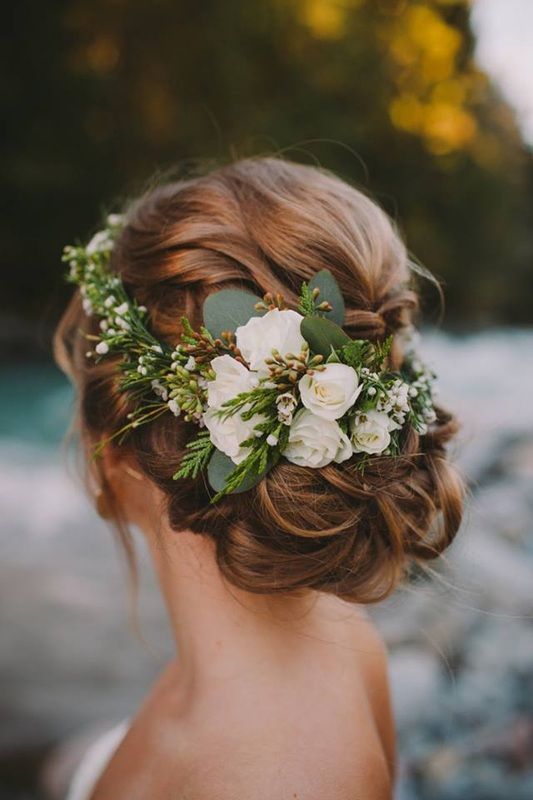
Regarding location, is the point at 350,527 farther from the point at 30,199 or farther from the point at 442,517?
the point at 30,199

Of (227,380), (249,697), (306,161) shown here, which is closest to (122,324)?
(227,380)

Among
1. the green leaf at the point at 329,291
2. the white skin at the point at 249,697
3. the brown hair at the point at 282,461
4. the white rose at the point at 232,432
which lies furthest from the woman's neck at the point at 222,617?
the green leaf at the point at 329,291

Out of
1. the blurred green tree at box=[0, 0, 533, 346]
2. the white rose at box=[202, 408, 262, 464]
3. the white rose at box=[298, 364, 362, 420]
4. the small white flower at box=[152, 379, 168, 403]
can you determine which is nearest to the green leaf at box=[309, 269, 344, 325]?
the white rose at box=[298, 364, 362, 420]

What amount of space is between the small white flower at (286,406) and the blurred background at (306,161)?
55 cm

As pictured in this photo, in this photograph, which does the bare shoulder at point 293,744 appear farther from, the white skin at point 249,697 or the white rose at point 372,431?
the white rose at point 372,431

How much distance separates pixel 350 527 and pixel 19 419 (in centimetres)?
993

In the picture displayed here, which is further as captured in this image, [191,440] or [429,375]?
[429,375]

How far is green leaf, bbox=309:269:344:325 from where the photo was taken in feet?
4.48

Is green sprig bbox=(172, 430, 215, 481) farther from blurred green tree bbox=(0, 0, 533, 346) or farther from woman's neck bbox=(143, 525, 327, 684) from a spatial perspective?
blurred green tree bbox=(0, 0, 533, 346)

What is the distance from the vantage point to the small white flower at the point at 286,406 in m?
1.32

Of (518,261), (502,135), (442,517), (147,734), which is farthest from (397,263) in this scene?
(502,135)

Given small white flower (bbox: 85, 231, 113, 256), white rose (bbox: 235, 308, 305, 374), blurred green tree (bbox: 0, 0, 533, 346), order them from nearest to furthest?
white rose (bbox: 235, 308, 305, 374) → small white flower (bbox: 85, 231, 113, 256) → blurred green tree (bbox: 0, 0, 533, 346)

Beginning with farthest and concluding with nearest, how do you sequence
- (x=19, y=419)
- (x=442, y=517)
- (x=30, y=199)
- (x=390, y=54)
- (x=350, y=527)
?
(x=390, y=54) → (x=30, y=199) → (x=19, y=419) → (x=442, y=517) → (x=350, y=527)

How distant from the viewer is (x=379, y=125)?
22375 millimetres
